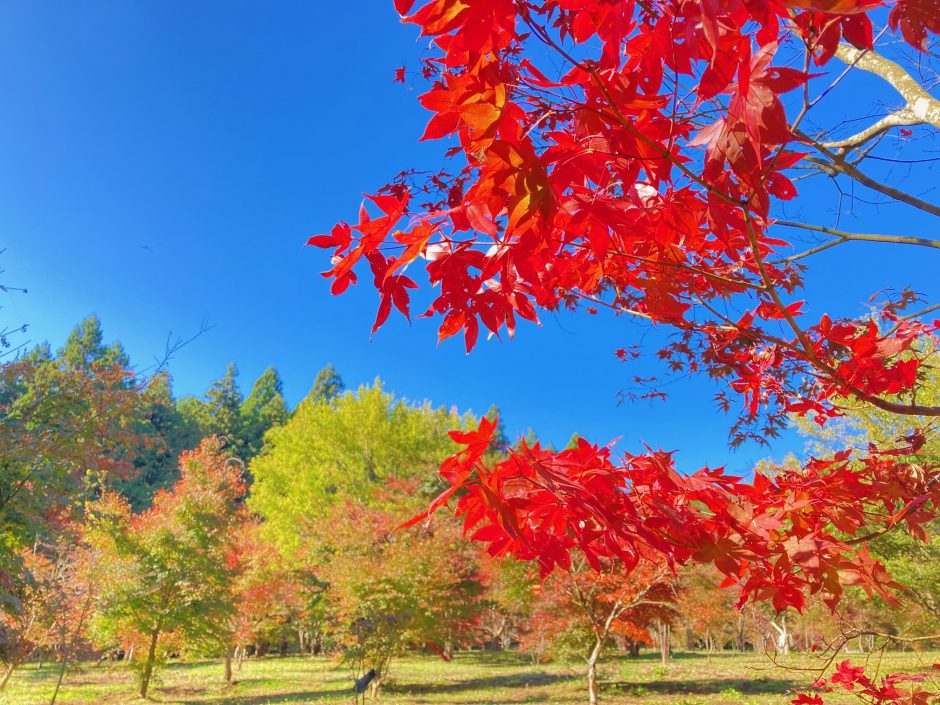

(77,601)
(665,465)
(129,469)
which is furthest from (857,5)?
(77,601)

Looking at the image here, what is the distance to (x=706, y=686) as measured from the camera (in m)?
10.7

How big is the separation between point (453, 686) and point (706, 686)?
514 cm

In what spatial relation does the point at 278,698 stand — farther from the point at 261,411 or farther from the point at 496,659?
the point at 261,411

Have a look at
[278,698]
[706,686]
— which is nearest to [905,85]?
[706,686]

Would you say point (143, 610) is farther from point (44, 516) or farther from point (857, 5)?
point (857, 5)

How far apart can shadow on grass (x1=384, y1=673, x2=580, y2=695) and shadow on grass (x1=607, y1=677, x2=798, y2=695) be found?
198 cm

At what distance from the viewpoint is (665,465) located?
113cm

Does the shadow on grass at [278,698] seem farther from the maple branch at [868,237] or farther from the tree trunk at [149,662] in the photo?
the maple branch at [868,237]

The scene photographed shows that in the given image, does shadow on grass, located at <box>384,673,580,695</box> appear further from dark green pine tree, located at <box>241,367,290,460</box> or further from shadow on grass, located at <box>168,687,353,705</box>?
dark green pine tree, located at <box>241,367,290,460</box>

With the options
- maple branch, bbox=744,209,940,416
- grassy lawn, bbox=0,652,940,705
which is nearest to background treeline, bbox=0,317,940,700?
maple branch, bbox=744,209,940,416

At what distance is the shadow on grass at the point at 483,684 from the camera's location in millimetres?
11086

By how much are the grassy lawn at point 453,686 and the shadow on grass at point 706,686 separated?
2 cm

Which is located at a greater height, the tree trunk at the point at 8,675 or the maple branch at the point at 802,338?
the maple branch at the point at 802,338

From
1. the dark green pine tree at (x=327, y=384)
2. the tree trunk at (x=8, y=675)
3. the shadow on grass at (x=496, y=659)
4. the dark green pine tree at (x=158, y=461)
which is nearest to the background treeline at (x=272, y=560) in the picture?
the tree trunk at (x=8, y=675)
